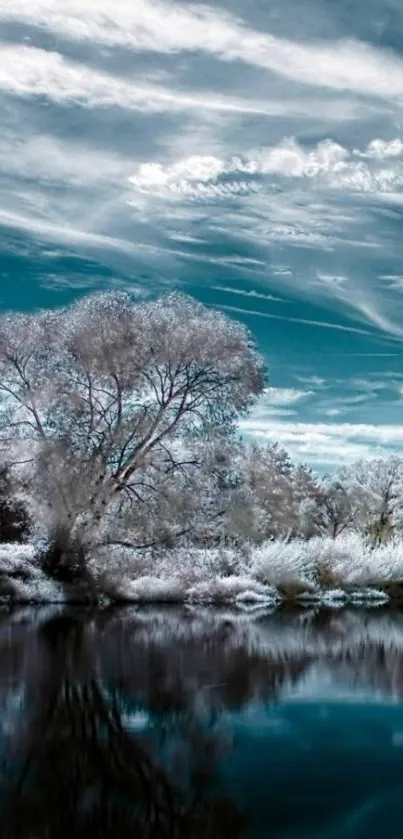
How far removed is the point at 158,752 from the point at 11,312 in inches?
752

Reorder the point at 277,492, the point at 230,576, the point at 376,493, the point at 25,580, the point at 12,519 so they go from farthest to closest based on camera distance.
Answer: the point at 376,493, the point at 277,492, the point at 12,519, the point at 230,576, the point at 25,580

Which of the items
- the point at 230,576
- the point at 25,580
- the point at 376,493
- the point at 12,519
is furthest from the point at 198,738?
the point at 376,493

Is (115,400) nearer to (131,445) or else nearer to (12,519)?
(131,445)

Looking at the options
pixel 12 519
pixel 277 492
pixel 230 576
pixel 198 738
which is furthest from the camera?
pixel 277 492

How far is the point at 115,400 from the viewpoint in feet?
78.4

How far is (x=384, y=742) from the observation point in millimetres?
7629

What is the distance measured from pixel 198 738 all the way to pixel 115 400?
16.8 meters

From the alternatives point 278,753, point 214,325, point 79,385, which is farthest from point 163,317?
point 278,753

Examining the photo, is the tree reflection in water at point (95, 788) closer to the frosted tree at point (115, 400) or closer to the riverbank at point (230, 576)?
the riverbank at point (230, 576)

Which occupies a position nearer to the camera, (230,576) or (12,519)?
(230,576)

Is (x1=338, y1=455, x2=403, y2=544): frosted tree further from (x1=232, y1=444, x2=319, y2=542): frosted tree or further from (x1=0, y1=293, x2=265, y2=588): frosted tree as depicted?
(x1=0, y1=293, x2=265, y2=588): frosted tree

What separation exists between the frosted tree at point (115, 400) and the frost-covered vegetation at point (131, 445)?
0.03 m

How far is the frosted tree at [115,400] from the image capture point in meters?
Answer: 23.2

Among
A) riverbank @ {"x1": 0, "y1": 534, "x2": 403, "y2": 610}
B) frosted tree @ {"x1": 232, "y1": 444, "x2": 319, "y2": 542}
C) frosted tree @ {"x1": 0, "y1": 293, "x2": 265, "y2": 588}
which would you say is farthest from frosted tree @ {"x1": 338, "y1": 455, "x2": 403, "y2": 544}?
frosted tree @ {"x1": 0, "y1": 293, "x2": 265, "y2": 588}
